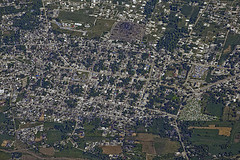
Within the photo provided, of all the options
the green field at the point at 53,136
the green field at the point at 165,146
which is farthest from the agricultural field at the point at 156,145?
the green field at the point at 53,136

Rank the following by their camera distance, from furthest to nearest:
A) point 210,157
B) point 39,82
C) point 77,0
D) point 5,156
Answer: point 77,0 → point 39,82 → point 5,156 → point 210,157

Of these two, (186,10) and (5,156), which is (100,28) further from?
(5,156)

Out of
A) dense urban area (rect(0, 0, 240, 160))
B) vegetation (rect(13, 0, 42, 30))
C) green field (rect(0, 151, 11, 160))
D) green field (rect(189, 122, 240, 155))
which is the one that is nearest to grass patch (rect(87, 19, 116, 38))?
dense urban area (rect(0, 0, 240, 160))

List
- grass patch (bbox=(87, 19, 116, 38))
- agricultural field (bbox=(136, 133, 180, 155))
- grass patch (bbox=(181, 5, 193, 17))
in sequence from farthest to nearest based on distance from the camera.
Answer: grass patch (bbox=(87, 19, 116, 38)), grass patch (bbox=(181, 5, 193, 17)), agricultural field (bbox=(136, 133, 180, 155))

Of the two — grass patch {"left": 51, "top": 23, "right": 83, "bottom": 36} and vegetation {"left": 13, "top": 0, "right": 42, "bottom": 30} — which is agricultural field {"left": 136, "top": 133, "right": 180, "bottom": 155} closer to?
grass patch {"left": 51, "top": 23, "right": 83, "bottom": 36}

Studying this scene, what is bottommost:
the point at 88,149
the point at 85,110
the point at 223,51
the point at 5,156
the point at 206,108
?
the point at 5,156

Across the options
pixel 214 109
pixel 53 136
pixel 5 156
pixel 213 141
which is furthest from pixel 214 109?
pixel 5 156

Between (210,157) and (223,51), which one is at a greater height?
(223,51)

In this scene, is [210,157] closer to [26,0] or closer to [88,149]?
[88,149]

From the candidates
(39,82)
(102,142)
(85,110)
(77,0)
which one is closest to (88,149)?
(102,142)

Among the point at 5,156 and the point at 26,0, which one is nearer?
the point at 5,156
